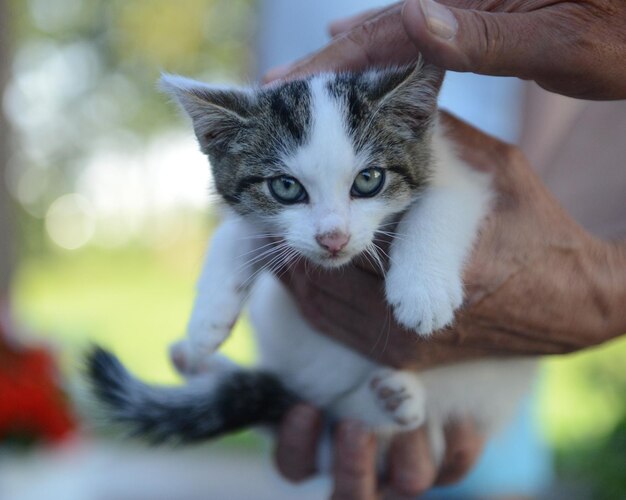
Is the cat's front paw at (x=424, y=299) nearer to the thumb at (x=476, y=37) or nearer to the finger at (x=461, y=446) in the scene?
the thumb at (x=476, y=37)

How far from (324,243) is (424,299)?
197 millimetres

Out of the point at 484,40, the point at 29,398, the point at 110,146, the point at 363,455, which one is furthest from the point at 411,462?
the point at 110,146

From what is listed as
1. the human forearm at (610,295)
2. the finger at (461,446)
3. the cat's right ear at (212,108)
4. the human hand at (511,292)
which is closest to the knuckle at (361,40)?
the cat's right ear at (212,108)

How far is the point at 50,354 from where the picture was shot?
261 cm

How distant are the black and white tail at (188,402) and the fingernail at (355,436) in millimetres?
154

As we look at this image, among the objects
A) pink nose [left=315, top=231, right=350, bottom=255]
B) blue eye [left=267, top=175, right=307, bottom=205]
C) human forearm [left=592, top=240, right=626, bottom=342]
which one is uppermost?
blue eye [left=267, top=175, right=307, bottom=205]

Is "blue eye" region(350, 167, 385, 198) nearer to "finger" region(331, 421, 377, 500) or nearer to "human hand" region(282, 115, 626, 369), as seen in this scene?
"human hand" region(282, 115, 626, 369)

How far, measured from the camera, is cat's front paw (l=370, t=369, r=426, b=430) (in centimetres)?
147

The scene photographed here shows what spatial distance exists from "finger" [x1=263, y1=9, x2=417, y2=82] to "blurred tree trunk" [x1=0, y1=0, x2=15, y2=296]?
265cm

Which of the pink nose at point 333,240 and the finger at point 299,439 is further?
the finger at point 299,439

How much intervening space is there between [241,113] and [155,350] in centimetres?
450

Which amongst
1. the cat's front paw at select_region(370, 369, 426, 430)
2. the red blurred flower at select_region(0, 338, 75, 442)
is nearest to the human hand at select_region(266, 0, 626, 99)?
the cat's front paw at select_region(370, 369, 426, 430)

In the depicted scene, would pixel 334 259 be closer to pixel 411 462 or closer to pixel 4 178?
pixel 411 462

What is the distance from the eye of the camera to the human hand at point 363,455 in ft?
5.23
